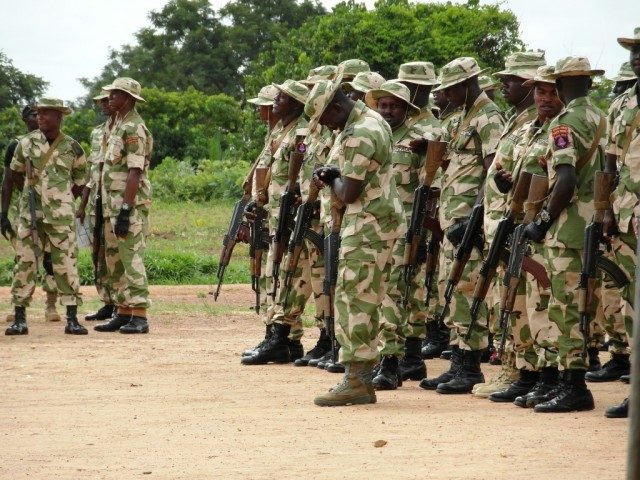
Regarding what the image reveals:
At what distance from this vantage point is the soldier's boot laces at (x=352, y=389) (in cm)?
878

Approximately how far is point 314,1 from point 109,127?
42752 mm

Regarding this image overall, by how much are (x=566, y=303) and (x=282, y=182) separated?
3.82 m

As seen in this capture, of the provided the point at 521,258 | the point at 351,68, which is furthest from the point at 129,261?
the point at 521,258

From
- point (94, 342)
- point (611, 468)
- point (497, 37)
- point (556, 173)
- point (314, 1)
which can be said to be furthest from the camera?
point (314, 1)

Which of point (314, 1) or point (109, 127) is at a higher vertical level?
point (314, 1)

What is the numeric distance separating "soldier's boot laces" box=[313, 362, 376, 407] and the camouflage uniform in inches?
216

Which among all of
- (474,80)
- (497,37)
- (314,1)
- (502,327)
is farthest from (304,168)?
(314,1)

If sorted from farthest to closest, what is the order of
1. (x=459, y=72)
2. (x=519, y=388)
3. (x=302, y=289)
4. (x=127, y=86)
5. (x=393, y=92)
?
(x=127, y=86)
(x=302, y=289)
(x=459, y=72)
(x=393, y=92)
(x=519, y=388)

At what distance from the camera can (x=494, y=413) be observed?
8.41m

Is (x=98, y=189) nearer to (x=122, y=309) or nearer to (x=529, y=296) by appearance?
(x=122, y=309)

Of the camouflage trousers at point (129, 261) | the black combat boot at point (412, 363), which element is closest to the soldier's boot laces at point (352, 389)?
the black combat boot at point (412, 363)

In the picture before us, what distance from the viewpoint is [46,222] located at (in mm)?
13609

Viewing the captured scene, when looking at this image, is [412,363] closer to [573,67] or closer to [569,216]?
[569,216]

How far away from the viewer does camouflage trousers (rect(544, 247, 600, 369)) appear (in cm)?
819
